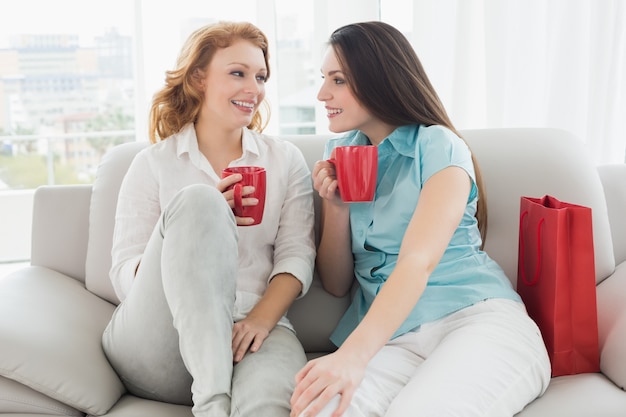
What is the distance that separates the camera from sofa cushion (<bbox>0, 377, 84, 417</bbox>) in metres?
1.44

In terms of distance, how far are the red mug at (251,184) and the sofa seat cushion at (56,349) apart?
0.46m

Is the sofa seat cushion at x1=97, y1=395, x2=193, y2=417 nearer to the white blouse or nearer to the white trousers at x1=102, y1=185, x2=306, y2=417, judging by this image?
the white trousers at x1=102, y1=185, x2=306, y2=417

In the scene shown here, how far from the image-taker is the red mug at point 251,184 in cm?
153

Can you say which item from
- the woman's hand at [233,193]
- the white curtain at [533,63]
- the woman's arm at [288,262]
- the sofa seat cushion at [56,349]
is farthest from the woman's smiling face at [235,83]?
the white curtain at [533,63]

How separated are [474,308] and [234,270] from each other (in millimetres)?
549

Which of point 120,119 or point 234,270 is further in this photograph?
point 120,119

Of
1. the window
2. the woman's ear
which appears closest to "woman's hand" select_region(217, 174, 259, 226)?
the woman's ear

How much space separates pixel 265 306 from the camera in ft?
5.47

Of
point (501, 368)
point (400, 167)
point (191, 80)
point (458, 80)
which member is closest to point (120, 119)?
point (458, 80)

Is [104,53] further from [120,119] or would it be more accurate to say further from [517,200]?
[517,200]

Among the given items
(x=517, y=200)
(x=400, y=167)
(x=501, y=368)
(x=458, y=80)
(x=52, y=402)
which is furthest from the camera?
(x=458, y=80)

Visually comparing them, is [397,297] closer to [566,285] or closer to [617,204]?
[566,285]

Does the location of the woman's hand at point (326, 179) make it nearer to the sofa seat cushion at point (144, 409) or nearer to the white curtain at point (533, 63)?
the sofa seat cushion at point (144, 409)

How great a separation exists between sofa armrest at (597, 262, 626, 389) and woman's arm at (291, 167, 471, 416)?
46cm
